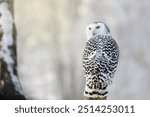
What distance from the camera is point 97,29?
1786 mm

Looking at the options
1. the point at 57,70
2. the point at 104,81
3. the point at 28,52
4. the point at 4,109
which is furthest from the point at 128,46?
the point at 4,109

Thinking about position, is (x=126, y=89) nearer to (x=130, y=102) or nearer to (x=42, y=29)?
(x=130, y=102)

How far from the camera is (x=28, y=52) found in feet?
5.94

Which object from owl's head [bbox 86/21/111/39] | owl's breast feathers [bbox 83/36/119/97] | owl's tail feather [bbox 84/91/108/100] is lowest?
owl's tail feather [bbox 84/91/108/100]

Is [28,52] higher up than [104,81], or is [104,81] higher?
[28,52]

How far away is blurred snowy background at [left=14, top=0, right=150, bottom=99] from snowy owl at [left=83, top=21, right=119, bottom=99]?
23 mm

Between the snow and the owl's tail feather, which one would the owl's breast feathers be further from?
the snow

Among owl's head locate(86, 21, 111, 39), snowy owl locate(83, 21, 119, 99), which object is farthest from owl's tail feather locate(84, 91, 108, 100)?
owl's head locate(86, 21, 111, 39)

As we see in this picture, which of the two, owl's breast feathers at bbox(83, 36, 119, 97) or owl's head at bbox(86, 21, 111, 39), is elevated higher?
owl's head at bbox(86, 21, 111, 39)

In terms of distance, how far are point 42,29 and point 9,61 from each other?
0.67 feet

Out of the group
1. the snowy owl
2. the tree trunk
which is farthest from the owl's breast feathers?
the tree trunk

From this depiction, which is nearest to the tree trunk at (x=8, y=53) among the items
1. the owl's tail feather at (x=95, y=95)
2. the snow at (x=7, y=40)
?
the snow at (x=7, y=40)

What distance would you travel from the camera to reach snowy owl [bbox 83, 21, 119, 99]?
1.78 metres

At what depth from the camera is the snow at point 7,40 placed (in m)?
1.82
